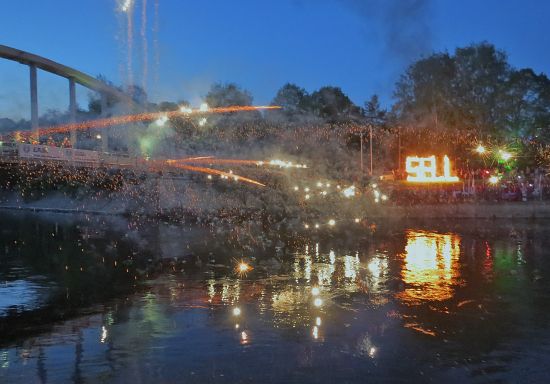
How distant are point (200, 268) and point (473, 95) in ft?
136

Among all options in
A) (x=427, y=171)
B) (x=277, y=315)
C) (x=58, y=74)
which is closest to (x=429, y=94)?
(x=427, y=171)

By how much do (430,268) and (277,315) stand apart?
690 centimetres

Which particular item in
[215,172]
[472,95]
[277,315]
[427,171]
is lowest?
[277,315]

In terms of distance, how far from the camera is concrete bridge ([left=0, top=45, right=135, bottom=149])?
47875 mm

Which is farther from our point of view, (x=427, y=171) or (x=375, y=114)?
(x=375, y=114)

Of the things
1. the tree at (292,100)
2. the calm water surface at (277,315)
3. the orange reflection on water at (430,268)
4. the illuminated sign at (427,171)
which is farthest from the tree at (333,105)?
the calm water surface at (277,315)

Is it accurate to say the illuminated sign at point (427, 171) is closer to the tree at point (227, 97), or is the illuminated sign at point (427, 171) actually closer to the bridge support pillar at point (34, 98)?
the tree at point (227, 97)

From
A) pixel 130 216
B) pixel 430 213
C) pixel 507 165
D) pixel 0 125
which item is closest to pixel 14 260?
pixel 130 216

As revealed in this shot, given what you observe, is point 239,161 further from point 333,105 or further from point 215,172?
point 333,105

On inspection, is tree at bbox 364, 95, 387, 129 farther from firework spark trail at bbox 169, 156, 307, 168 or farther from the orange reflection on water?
the orange reflection on water

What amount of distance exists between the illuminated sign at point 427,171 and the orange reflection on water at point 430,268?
16.0 m

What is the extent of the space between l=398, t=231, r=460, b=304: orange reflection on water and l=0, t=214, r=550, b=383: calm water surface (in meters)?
0.08

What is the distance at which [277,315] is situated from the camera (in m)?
9.91

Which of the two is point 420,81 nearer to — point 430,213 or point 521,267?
point 430,213
